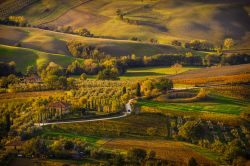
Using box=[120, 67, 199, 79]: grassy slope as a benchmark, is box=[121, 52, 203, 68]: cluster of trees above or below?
above

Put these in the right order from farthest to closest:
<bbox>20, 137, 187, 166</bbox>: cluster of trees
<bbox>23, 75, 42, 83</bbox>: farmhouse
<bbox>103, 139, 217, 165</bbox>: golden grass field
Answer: <bbox>23, 75, 42, 83</bbox>: farmhouse
<bbox>103, 139, 217, 165</bbox>: golden grass field
<bbox>20, 137, 187, 166</bbox>: cluster of trees

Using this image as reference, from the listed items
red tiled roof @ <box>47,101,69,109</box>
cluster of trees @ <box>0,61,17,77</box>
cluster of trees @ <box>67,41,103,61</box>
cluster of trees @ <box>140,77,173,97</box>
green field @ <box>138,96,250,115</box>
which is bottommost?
A: green field @ <box>138,96,250,115</box>

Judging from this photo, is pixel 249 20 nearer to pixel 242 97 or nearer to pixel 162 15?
pixel 162 15

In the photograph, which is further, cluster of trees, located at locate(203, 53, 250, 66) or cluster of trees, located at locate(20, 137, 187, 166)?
cluster of trees, located at locate(203, 53, 250, 66)

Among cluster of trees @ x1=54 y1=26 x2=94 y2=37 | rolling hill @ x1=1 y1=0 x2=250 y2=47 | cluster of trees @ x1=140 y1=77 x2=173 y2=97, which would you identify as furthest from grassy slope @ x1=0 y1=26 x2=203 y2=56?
cluster of trees @ x1=140 y1=77 x2=173 y2=97

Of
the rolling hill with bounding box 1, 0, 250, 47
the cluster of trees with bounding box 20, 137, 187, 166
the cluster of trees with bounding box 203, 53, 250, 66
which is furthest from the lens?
the rolling hill with bounding box 1, 0, 250, 47

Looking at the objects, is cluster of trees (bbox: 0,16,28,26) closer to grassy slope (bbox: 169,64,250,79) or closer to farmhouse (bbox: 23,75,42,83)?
farmhouse (bbox: 23,75,42,83)

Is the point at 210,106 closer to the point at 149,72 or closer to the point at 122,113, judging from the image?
the point at 122,113
